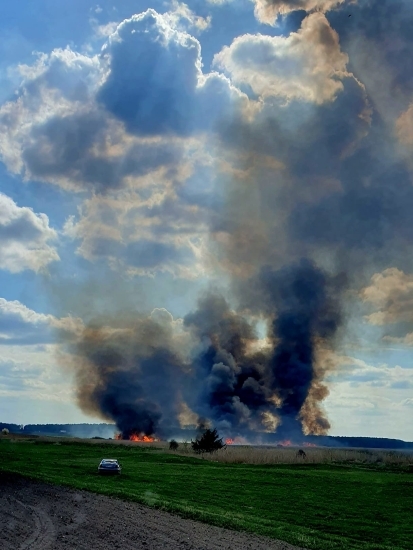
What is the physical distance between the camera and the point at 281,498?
42906 millimetres

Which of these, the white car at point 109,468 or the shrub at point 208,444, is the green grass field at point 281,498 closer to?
the white car at point 109,468

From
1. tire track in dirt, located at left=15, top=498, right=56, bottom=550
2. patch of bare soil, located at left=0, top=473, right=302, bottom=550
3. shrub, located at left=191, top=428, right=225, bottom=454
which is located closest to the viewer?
tire track in dirt, located at left=15, top=498, right=56, bottom=550

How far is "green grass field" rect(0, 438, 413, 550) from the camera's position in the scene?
97.8ft

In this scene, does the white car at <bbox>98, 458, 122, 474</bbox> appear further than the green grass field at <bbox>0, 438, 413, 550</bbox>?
Yes

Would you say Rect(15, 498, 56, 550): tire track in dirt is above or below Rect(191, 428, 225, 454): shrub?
below

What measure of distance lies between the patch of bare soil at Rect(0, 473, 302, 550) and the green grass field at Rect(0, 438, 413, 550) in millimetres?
1663

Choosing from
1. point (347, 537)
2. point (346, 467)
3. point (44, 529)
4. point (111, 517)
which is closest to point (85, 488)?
point (111, 517)

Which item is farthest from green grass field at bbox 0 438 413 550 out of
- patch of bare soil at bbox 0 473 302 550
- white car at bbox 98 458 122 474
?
patch of bare soil at bbox 0 473 302 550

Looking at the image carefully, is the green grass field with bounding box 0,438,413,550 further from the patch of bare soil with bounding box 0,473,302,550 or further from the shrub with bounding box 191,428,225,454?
the shrub with bounding box 191,428,225,454

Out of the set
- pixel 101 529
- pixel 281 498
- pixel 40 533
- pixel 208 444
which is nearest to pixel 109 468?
pixel 281 498

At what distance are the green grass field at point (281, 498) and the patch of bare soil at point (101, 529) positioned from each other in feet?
5.46

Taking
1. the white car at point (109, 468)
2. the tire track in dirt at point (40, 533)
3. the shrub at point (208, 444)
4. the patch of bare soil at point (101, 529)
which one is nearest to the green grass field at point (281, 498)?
the white car at point (109, 468)

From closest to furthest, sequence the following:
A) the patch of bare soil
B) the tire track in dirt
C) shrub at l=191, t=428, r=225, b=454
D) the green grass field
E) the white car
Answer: the tire track in dirt → the patch of bare soil → the green grass field → the white car → shrub at l=191, t=428, r=225, b=454

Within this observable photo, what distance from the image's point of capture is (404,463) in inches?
3438
